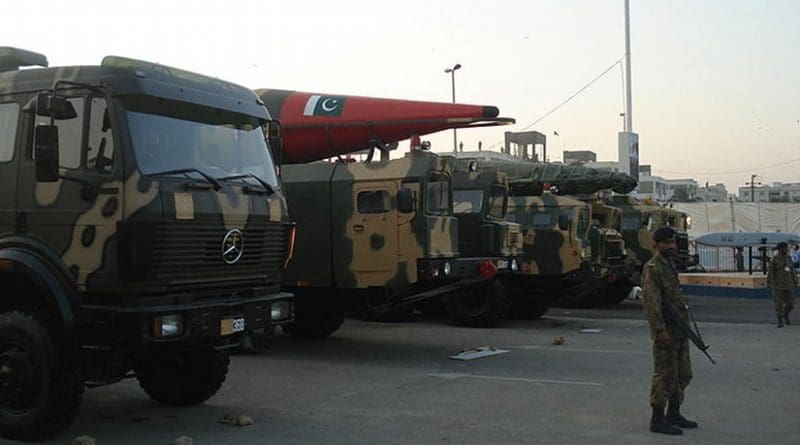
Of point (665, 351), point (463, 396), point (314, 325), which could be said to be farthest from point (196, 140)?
point (314, 325)

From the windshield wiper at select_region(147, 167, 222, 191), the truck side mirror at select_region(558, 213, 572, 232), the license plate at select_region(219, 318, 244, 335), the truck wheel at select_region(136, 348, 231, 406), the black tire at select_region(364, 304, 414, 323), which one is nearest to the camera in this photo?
the windshield wiper at select_region(147, 167, 222, 191)

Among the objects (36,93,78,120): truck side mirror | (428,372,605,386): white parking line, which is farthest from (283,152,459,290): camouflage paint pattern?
(36,93,78,120): truck side mirror

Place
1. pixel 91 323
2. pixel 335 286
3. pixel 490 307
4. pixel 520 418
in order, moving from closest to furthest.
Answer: pixel 91 323 → pixel 520 418 → pixel 335 286 → pixel 490 307

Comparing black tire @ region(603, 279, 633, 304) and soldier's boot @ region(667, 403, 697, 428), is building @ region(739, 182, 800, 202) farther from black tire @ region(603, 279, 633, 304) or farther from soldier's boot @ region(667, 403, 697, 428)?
soldier's boot @ region(667, 403, 697, 428)

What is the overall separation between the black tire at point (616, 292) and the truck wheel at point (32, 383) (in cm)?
1575

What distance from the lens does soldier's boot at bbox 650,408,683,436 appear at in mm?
6645

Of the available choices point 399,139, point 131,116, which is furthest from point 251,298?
point 399,139

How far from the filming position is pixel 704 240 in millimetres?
27016

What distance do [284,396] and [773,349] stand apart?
7155 millimetres

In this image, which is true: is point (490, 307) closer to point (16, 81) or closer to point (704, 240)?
point (16, 81)

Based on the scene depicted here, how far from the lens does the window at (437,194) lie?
11.2 meters

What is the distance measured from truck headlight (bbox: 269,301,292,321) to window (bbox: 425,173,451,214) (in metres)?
4.09

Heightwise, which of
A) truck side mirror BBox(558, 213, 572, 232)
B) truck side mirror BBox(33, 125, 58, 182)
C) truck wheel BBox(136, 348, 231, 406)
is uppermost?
truck side mirror BBox(33, 125, 58, 182)

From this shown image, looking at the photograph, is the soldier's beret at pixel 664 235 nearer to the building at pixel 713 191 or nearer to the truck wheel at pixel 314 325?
the truck wheel at pixel 314 325
